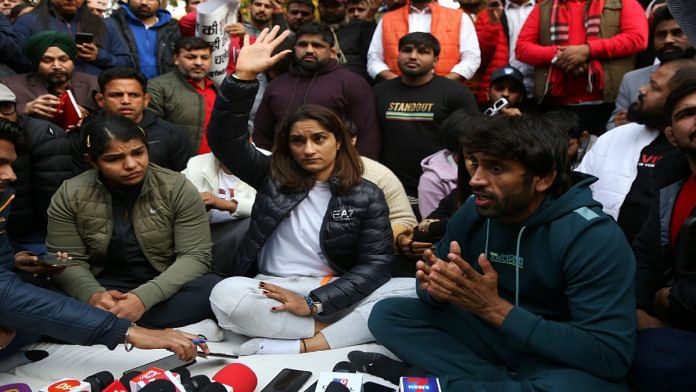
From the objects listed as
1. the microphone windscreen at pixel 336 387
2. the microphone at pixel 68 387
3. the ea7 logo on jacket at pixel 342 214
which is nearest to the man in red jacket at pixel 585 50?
the ea7 logo on jacket at pixel 342 214

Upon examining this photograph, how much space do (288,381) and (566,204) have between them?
1.33 m

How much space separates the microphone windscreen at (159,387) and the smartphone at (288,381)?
0.49 meters

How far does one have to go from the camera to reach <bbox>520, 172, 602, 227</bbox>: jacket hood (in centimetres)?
236

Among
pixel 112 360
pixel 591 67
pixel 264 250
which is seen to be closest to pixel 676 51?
pixel 591 67

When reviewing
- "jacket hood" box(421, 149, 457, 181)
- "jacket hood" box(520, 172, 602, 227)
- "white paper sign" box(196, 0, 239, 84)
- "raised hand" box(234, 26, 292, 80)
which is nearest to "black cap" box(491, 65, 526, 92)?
"jacket hood" box(421, 149, 457, 181)

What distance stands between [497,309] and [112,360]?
5.86 ft

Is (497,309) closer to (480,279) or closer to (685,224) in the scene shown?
(480,279)

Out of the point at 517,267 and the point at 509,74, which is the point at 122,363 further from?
the point at 509,74

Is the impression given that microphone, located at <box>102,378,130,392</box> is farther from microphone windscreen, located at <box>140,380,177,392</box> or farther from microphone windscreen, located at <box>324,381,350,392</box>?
microphone windscreen, located at <box>324,381,350,392</box>

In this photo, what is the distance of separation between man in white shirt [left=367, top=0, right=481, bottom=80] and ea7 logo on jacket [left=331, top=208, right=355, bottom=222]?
2.04 meters

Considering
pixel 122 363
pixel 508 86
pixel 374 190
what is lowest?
pixel 122 363

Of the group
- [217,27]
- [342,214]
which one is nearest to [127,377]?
[342,214]

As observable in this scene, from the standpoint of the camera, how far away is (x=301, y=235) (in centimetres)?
335

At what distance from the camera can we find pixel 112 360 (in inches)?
115
